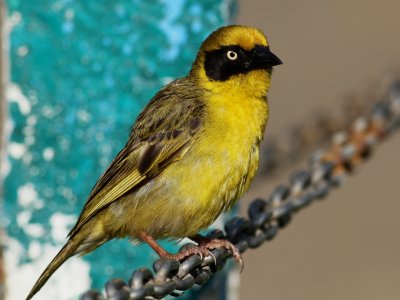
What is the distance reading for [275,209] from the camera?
14.7 feet

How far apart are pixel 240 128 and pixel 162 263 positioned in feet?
3.79

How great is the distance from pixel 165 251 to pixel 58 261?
0.45 m

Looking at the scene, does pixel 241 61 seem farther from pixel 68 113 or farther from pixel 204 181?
pixel 68 113

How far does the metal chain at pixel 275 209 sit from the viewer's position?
11.0 feet

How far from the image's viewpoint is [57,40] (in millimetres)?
5043

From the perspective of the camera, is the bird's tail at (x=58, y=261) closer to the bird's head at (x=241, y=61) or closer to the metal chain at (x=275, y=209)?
the metal chain at (x=275, y=209)

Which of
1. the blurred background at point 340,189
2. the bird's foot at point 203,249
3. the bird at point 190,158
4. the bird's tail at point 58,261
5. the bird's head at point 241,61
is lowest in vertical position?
the bird's foot at point 203,249

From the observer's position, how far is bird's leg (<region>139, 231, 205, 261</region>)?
4156 mm

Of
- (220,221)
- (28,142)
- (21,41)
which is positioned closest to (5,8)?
(21,41)

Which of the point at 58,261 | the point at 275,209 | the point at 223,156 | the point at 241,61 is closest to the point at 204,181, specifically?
the point at 223,156

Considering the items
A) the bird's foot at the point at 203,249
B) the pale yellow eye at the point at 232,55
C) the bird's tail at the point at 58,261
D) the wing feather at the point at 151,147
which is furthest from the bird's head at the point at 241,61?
the bird's tail at the point at 58,261

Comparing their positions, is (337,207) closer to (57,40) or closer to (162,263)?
(57,40)

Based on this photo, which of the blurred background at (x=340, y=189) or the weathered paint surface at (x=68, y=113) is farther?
the blurred background at (x=340, y=189)

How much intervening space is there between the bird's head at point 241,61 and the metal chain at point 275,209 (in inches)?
18.0
